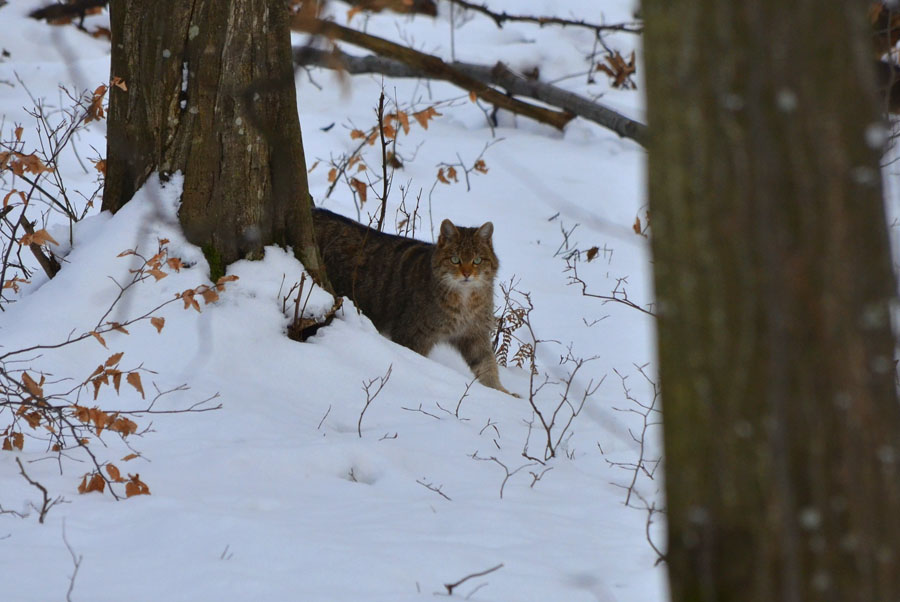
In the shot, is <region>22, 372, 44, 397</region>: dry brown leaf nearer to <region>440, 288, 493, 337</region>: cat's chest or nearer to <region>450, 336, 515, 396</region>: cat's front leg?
<region>450, 336, 515, 396</region>: cat's front leg

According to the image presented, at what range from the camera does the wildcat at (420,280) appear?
6.86m

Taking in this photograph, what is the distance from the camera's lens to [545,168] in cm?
1189

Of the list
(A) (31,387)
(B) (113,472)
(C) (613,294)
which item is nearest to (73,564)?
(B) (113,472)

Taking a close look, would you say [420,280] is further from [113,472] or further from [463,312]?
[113,472]

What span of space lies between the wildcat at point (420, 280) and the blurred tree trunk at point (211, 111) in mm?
1715

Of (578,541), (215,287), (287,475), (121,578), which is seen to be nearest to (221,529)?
(121,578)

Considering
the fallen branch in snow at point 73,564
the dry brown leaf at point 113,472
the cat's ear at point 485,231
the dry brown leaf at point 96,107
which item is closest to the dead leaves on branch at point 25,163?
the dry brown leaf at point 96,107

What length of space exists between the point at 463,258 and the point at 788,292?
5.37 meters

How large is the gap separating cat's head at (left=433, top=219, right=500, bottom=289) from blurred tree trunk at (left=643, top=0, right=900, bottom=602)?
5.23 metres

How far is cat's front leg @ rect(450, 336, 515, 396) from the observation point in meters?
6.44

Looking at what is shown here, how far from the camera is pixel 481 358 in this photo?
6695 millimetres

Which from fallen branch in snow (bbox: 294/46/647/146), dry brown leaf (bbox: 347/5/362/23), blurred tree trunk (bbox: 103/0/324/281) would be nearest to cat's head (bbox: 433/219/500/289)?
fallen branch in snow (bbox: 294/46/647/146)

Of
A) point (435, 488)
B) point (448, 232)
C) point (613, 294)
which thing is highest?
point (448, 232)

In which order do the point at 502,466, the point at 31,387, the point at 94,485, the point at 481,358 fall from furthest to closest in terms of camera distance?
the point at 481,358 → the point at 502,466 → the point at 94,485 → the point at 31,387
